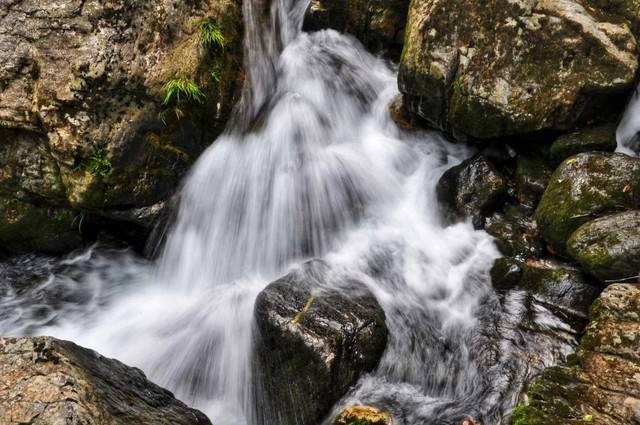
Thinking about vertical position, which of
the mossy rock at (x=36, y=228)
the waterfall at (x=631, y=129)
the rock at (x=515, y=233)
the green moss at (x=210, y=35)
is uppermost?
the green moss at (x=210, y=35)

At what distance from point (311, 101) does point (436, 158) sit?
2.29m

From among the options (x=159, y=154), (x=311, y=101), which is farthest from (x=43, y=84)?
(x=311, y=101)

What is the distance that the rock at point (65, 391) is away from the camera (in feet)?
9.10

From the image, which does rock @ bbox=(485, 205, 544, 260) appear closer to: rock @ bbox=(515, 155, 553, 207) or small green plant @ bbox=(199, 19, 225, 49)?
rock @ bbox=(515, 155, 553, 207)

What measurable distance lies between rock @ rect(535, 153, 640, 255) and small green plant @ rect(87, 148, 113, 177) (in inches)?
219

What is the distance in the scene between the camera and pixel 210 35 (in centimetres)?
649

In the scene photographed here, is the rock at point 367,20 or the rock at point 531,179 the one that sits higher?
the rock at point 367,20

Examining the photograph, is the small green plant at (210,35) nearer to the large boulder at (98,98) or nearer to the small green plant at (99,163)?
the large boulder at (98,98)

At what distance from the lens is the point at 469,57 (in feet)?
19.6

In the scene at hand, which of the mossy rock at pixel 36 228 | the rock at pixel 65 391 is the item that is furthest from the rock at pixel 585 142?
the mossy rock at pixel 36 228

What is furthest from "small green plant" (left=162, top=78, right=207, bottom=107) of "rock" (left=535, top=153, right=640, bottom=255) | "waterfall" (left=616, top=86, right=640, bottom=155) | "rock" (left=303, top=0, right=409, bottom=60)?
"waterfall" (left=616, top=86, right=640, bottom=155)

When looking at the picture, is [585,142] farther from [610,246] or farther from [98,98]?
Answer: [98,98]

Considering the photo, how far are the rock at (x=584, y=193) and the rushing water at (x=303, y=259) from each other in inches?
31.7

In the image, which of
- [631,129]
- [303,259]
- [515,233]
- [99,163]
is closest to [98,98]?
[99,163]
